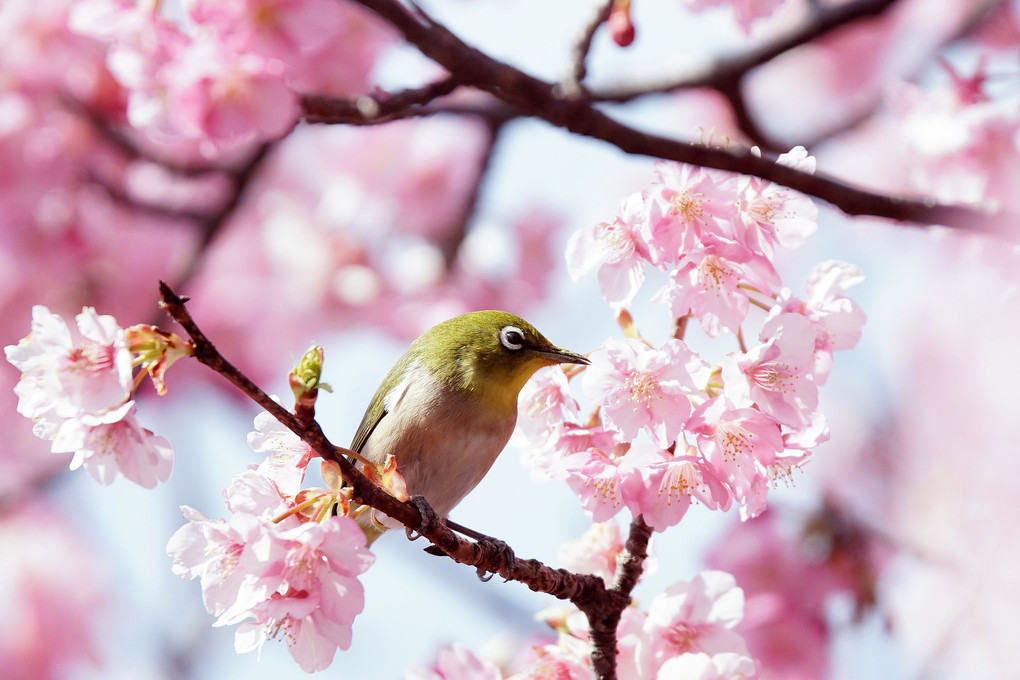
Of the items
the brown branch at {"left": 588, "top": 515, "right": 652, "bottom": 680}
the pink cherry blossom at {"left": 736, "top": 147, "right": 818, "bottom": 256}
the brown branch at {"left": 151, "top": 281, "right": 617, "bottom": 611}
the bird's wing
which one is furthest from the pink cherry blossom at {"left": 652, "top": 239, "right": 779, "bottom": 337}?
the bird's wing

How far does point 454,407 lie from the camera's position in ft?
10.7

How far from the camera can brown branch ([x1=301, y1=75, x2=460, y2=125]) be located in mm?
2373

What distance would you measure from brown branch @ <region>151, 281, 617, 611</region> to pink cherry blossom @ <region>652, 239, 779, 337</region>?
0.71m

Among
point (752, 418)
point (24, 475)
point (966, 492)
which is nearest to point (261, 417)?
point (752, 418)

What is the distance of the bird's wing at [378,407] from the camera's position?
11.7 ft

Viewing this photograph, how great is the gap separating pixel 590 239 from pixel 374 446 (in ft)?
4.57

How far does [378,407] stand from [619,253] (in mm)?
1602

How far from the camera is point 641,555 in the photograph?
2.42 m

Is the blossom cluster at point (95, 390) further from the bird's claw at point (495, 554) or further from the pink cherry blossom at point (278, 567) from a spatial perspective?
the bird's claw at point (495, 554)

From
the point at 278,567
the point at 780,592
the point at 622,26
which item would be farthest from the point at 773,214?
the point at 780,592

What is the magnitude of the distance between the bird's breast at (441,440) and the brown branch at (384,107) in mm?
1124

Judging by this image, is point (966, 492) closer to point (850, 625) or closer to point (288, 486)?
point (850, 625)

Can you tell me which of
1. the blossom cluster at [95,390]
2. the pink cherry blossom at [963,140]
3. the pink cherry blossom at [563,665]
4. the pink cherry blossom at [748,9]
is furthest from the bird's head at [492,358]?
the pink cherry blossom at [963,140]

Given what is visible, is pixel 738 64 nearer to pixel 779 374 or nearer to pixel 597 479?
pixel 779 374
